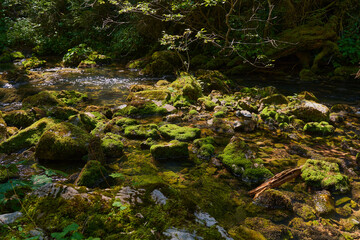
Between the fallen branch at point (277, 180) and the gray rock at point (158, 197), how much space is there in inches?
62.9

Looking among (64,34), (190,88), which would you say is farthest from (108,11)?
(190,88)

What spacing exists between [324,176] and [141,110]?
472 cm

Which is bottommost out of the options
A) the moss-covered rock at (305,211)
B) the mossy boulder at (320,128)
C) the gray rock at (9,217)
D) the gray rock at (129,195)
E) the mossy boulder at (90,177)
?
the mossy boulder at (320,128)

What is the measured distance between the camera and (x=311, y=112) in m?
6.01

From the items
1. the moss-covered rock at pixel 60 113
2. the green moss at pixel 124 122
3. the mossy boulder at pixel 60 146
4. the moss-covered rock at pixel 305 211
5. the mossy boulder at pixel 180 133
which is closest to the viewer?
the moss-covered rock at pixel 305 211

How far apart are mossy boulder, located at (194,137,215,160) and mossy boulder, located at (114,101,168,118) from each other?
237 cm

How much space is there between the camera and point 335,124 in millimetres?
5883

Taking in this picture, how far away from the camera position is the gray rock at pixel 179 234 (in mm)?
1739

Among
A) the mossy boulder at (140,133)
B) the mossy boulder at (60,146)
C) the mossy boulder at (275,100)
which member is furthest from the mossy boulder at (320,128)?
the mossy boulder at (60,146)

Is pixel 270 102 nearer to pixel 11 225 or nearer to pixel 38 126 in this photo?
pixel 38 126

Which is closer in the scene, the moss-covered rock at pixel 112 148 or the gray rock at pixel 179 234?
the gray rock at pixel 179 234

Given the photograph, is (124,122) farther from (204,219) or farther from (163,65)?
(163,65)

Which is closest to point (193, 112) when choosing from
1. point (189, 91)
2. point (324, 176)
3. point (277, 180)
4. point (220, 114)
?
point (220, 114)

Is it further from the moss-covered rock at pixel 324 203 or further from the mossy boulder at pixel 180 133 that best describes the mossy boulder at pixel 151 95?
the moss-covered rock at pixel 324 203
